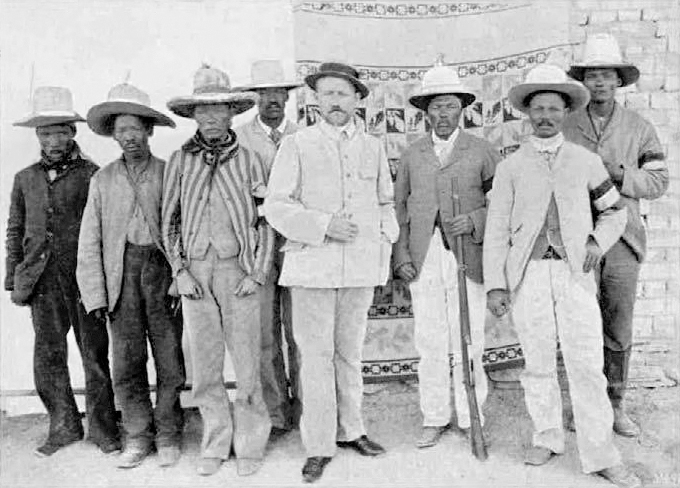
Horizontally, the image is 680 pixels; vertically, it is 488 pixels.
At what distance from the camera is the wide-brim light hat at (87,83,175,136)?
3918 mm

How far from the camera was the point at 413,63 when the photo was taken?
4980mm

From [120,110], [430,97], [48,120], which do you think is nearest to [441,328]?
[430,97]

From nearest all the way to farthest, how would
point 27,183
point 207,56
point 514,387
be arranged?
1. point 27,183
2. point 207,56
3. point 514,387

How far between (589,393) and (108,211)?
2.66m

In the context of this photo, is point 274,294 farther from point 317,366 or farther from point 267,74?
point 267,74

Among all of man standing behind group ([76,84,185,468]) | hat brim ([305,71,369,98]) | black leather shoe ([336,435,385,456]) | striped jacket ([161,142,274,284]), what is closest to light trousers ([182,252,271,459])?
striped jacket ([161,142,274,284])

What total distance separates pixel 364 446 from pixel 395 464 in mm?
193

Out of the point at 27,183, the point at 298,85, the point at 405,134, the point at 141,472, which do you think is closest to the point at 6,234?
the point at 27,183

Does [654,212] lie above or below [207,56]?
below

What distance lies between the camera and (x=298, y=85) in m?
4.45

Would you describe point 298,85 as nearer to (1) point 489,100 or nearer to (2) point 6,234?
(1) point 489,100

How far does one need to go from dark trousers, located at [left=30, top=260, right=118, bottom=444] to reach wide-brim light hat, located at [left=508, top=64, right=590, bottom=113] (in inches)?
101

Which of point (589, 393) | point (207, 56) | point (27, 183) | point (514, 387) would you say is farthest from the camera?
point (514, 387)

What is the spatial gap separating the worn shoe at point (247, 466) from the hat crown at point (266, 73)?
7.02 feet
